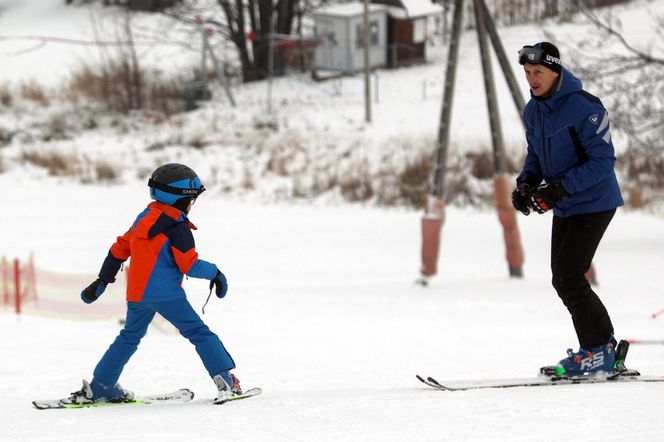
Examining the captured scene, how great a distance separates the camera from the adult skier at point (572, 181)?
5.45 metres

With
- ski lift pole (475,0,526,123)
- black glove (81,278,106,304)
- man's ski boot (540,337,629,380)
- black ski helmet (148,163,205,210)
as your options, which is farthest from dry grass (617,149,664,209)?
black glove (81,278,106,304)

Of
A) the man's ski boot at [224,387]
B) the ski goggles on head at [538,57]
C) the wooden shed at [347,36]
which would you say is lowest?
the man's ski boot at [224,387]

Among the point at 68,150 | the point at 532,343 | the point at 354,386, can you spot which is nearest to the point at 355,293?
the point at 532,343

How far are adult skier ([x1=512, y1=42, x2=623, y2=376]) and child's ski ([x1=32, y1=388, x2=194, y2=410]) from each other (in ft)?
7.03

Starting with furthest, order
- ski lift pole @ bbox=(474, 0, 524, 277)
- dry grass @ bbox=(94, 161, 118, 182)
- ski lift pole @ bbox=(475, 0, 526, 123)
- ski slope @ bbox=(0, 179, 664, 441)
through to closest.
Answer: dry grass @ bbox=(94, 161, 118, 182), ski lift pole @ bbox=(474, 0, 524, 277), ski lift pole @ bbox=(475, 0, 526, 123), ski slope @ bbox=(0, 179, 664, 441)

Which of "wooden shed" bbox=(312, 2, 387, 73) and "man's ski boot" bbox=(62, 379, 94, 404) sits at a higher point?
"wooden shed" bbox=(312, 2, 387, 73)

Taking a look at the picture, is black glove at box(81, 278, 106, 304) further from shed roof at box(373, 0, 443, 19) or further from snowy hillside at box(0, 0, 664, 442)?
shed roof at box(373, 0, 443, 19)

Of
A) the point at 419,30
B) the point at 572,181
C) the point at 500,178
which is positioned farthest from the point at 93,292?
the point at 419,30

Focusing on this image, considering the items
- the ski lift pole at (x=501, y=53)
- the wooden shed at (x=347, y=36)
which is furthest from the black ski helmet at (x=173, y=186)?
the wooden shed at (x=347, y=36)

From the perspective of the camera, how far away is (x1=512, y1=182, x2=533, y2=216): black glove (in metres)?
5.69

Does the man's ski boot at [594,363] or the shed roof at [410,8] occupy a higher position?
the shed roof at [410,8]

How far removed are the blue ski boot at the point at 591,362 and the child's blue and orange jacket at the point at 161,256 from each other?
207 centimetres

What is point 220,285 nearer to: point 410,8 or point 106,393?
point 106,393

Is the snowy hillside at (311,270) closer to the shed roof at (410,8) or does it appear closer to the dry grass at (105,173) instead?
the dry grass at (105,173)
